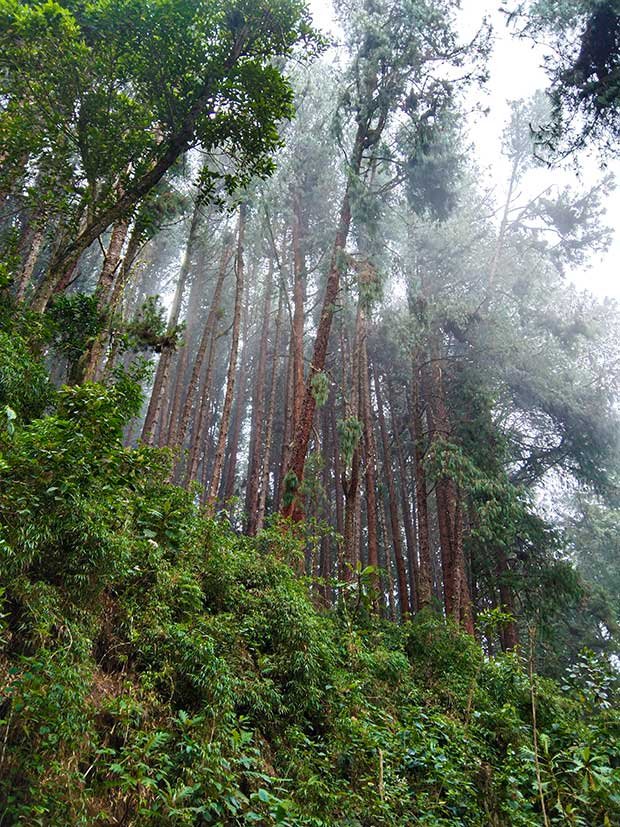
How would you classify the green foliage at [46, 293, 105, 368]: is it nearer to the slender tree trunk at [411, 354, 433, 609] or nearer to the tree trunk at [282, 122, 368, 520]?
the tree trunk at [282, 122, 368, 520]

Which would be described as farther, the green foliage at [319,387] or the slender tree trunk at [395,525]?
the slender tree trunk at [395,525]

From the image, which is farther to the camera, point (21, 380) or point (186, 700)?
point (21, 380)

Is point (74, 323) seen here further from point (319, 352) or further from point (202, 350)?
point (202, 350)

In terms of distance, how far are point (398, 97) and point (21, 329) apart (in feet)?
27.9

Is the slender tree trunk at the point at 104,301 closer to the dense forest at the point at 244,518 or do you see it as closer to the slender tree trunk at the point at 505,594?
the dense forest at the point at 244,518

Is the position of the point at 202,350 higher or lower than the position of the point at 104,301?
higher

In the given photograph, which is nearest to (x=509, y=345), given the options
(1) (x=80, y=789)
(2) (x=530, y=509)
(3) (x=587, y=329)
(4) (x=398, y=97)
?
(3) (x=587, y=329)

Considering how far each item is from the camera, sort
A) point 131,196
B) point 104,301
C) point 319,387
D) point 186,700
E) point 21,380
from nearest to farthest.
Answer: point 186,700 < point 21,380 < point 131,196 < point 104,301 < point 319,387

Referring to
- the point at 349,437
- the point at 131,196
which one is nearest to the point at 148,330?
the point at 131,196

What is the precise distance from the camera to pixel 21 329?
5840 mm

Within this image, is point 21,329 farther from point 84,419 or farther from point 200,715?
point 200,715

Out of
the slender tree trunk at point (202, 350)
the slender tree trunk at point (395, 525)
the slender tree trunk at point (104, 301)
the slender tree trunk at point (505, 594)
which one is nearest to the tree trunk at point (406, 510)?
the slender tree trunk at point (395, 525)

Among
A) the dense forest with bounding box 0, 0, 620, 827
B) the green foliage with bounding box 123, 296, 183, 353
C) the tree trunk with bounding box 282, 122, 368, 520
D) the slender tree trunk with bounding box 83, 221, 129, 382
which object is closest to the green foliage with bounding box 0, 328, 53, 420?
the dense forest with bounding box 0, 0, 620, 827

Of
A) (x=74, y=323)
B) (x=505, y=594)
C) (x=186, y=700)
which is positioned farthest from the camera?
(x=505, y=594)
